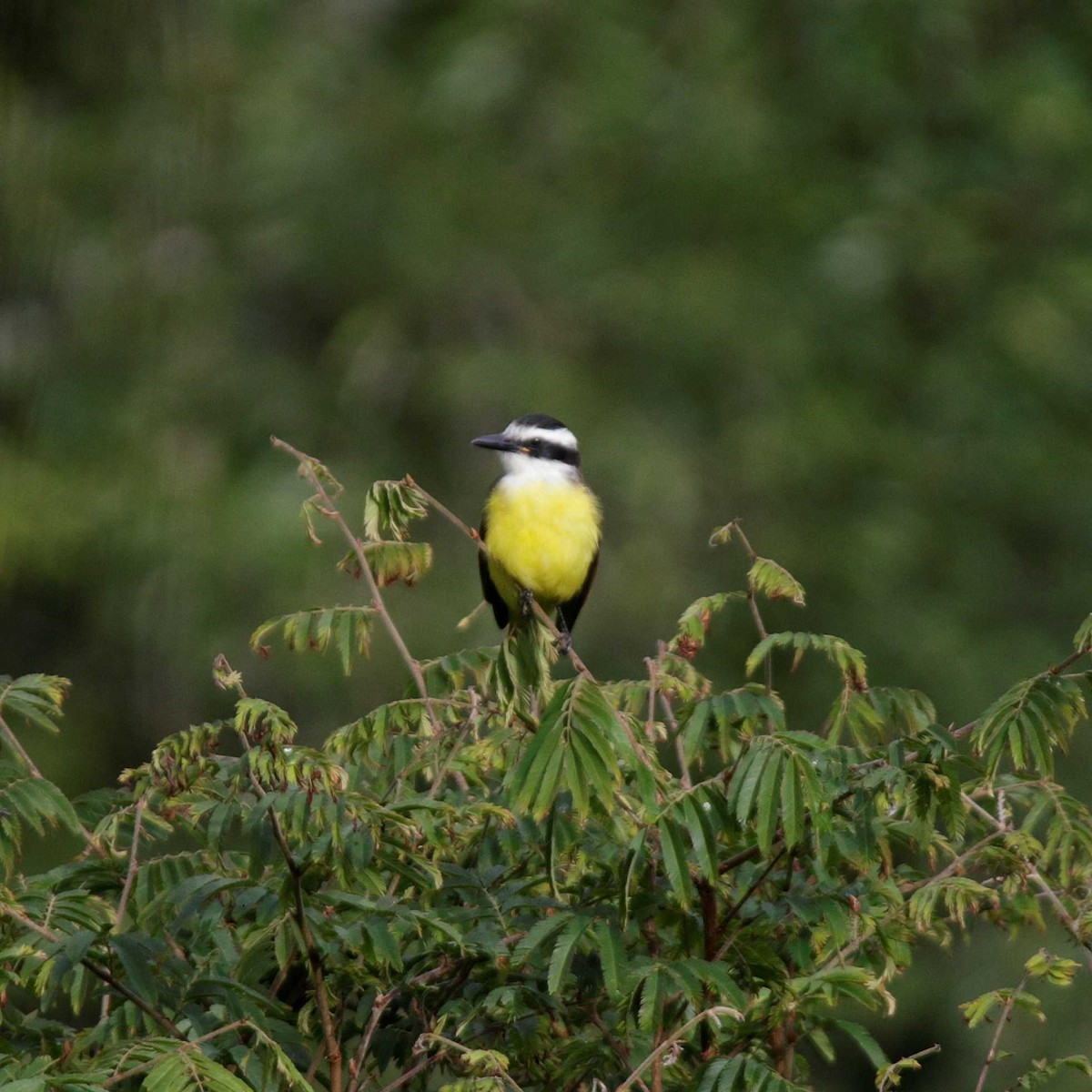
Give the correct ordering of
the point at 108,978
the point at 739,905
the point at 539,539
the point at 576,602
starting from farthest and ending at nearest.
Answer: the point at 576,602 → the point at 539,539 → the point at 739,905 → the point at 108,978

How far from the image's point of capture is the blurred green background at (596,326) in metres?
9.03

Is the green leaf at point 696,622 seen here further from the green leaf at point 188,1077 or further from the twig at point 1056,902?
the green leaf at point 188,1077

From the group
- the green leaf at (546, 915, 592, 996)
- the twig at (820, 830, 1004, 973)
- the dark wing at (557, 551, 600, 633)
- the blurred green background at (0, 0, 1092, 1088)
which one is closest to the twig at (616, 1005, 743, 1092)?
the green leaf at (546, 915, 592, 996)

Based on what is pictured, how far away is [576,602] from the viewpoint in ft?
16.1

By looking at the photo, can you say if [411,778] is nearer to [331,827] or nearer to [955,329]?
[331,827]

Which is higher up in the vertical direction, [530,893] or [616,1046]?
[530,893]

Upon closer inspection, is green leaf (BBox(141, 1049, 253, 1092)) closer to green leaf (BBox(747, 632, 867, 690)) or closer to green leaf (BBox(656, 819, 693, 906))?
green leaf (BBox(656, 819, 693, 906))

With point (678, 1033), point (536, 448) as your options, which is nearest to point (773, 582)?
point (678, 1033)

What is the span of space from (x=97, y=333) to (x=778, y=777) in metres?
8.45

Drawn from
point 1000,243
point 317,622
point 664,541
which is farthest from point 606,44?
point 317,622

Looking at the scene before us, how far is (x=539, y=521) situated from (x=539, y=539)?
0.05 metres

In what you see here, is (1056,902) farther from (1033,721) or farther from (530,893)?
(530,893)

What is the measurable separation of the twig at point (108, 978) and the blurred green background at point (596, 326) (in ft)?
19.3

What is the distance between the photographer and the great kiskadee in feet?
14.0
